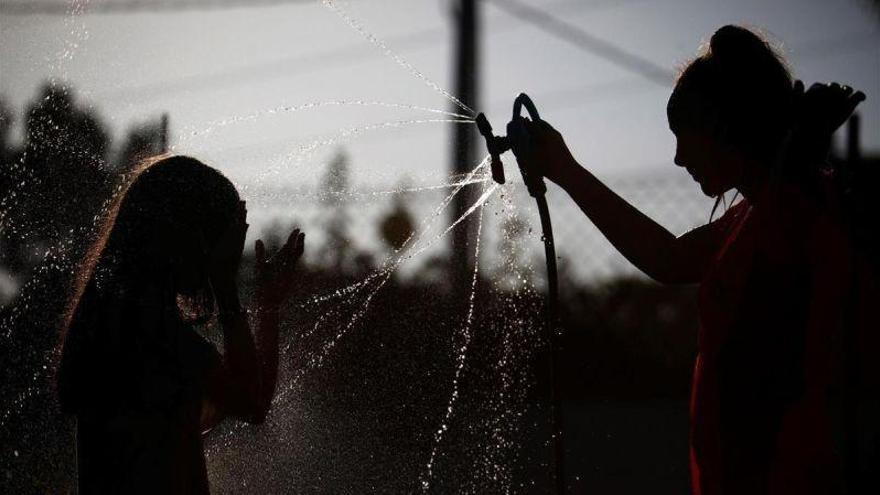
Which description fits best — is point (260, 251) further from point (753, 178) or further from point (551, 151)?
point (753, 178)

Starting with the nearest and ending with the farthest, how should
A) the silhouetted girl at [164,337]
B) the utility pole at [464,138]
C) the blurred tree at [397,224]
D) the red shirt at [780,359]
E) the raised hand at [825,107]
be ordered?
the raised hand at [825,107], the red shirt at [780,359], the silhouetted girl at [164,337], the blurred tree at [397,224], the utility pole at [464,138]

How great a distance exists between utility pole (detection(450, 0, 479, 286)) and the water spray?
3.63 metres

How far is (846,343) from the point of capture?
1.31 meters

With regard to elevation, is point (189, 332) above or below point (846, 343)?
below

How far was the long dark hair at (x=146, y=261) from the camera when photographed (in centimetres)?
203

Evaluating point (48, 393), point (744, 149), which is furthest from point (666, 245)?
point (48, 393)

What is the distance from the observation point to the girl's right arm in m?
2.06

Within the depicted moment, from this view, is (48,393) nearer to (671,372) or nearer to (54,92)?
(54,92)

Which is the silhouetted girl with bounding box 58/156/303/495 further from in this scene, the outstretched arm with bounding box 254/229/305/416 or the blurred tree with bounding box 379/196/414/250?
the blurred tree with bounding box 379/196/414/250

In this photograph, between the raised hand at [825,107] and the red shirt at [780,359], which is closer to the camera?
the raised hand at [825,107]

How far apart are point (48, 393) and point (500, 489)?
2166 millimetres

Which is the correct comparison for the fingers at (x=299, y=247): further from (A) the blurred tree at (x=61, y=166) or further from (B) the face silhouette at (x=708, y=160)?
(A) the blurred tree at (x=61, y=166)

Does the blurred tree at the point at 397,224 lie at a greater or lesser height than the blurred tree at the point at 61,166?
greater

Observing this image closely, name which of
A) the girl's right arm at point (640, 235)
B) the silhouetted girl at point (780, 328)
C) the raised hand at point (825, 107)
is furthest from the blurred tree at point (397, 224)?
the raised hand at point (825, 107)
